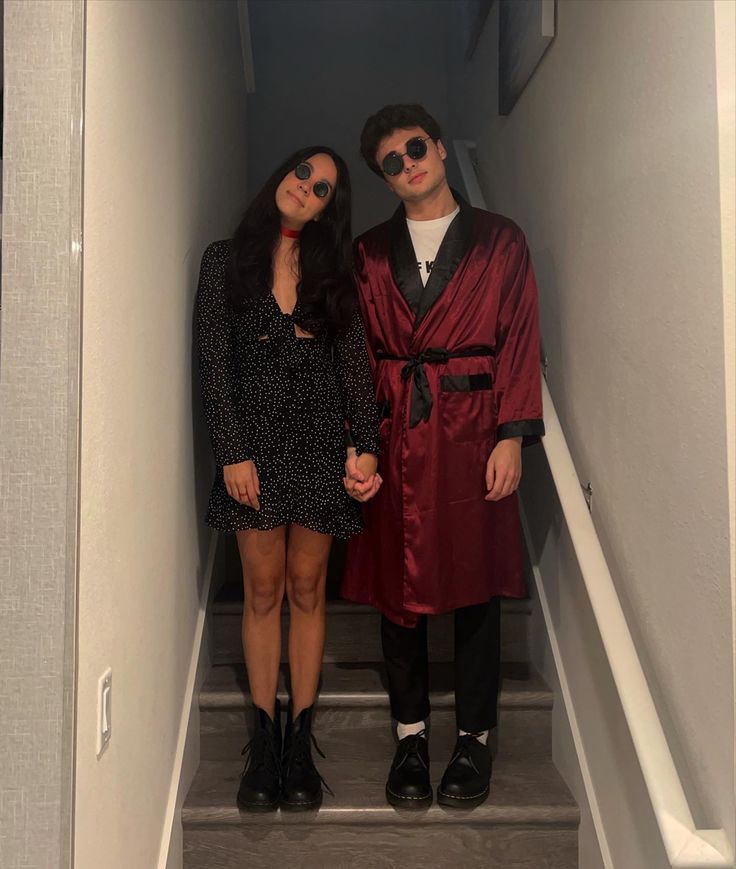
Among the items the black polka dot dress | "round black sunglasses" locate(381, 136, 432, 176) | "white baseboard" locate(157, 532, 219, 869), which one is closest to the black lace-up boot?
"white baseboard" locate(157, 532, 219, 869)

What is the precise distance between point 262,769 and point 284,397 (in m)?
0.84

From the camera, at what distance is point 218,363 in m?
1.56

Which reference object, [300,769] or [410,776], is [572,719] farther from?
[300,769]

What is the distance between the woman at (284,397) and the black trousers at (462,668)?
0.75 ft

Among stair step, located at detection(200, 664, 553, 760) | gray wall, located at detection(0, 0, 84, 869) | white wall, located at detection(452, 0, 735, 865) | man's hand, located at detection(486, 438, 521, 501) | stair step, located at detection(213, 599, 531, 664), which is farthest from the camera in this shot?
stair step, located at detection(213, 599, 531, 664)

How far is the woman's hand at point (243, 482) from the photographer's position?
1554 millimetres

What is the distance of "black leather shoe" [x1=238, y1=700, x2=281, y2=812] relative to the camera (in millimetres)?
1598

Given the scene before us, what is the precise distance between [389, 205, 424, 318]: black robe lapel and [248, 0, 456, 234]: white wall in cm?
175

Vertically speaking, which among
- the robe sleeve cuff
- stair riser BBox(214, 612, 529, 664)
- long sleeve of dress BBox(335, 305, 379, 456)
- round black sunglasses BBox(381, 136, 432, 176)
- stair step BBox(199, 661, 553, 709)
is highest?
round black sunglasses BBox(381, 136, 432, 176)

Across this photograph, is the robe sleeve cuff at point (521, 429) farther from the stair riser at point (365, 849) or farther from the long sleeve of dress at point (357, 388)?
the stair riser at point (365, 849)

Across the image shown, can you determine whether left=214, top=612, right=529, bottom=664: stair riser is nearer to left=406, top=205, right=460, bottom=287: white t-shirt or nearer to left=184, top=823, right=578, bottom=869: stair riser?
left=184, top=823, right=578, bottom=869: stair riser

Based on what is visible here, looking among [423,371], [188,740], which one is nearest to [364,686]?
[188,740]

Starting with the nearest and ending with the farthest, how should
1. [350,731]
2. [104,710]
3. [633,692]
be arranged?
[104,710] → [633,692] → [350,731]

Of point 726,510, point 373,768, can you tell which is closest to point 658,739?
point 726,510
